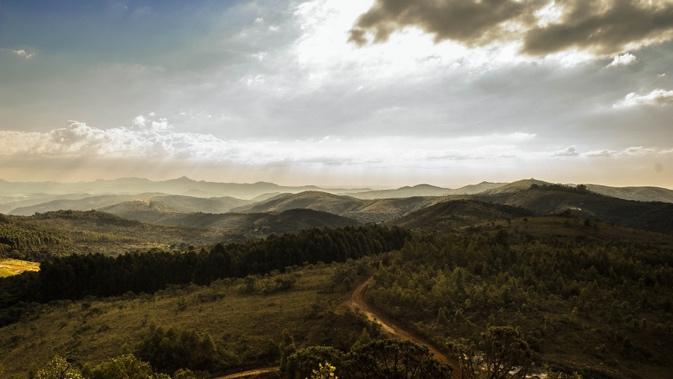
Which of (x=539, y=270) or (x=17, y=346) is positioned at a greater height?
(x=539, y=270)

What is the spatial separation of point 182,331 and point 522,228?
11118 cm

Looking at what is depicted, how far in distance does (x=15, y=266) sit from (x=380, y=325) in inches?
7875

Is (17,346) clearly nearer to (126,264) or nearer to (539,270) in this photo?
(126,264)

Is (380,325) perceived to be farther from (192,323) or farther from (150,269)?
(150,269)

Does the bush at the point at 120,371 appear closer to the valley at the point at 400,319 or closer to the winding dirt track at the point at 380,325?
the valley at the point at 400,319

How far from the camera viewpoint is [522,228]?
127 metres

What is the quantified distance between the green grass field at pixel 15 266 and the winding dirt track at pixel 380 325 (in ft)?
553

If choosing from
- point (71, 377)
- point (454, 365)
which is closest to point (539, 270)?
point (454, 365)

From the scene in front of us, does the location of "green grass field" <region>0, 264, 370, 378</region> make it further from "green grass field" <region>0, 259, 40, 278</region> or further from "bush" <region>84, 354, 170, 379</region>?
"green grass field" <region>0, 259, 40, 278</region>

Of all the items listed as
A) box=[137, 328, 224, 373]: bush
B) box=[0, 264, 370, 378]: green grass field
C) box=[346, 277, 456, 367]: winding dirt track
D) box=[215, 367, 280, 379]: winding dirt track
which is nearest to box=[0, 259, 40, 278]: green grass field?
box=[0, 264, 370, 378]: green grass field

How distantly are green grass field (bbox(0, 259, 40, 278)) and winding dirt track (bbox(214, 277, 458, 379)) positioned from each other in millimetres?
168639

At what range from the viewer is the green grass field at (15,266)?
545 feet

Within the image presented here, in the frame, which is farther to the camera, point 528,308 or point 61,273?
point 61,273

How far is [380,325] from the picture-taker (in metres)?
48.8
